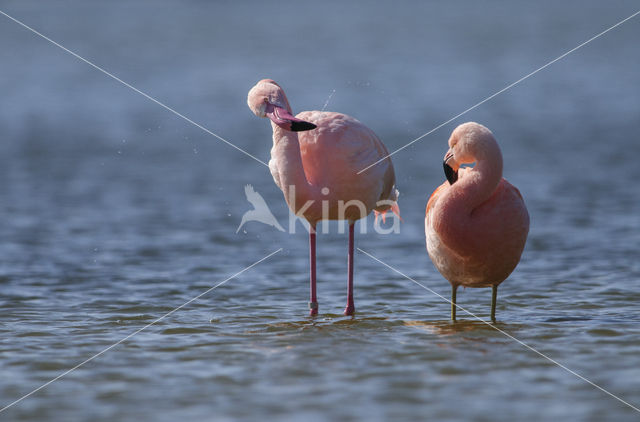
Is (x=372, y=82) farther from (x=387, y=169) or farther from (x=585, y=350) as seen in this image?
(x=585, y=350)

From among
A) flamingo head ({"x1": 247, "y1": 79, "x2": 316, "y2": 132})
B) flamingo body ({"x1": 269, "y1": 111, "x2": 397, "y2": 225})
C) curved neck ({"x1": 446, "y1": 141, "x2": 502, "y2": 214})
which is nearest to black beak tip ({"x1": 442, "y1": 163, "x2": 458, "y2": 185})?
curved neck ({"x1": 446, "y1": 141, "x2": 502, "y2": 214})

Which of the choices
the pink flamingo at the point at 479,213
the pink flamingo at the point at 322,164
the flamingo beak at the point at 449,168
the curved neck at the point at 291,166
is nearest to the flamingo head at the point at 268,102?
the pink flamingo at the point at 322,164

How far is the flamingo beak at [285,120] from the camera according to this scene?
6066mm

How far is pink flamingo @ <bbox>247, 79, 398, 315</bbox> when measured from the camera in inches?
257

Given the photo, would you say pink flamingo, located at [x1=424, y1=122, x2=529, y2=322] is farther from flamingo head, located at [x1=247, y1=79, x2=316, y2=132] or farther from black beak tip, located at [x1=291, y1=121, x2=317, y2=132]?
flamingo head, located at [x1=247, y1=79, x2=316, y2=132]

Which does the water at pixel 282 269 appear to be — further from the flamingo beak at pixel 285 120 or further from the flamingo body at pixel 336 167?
the flamingo beak at pixel 285 120

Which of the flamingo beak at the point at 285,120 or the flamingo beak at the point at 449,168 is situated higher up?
the flamingo beak at the point at 285,120

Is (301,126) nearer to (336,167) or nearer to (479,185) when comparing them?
(336,167)

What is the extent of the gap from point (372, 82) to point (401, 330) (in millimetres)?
18572

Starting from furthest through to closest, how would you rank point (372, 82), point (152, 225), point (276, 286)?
point (372, 82), point (152, 225), point (276, 286)

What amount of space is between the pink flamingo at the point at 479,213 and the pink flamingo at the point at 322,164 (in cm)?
73

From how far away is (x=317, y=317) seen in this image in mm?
6957

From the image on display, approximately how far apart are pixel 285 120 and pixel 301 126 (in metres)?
0.18

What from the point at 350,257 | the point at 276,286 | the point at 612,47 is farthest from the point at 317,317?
the point at 612,47
